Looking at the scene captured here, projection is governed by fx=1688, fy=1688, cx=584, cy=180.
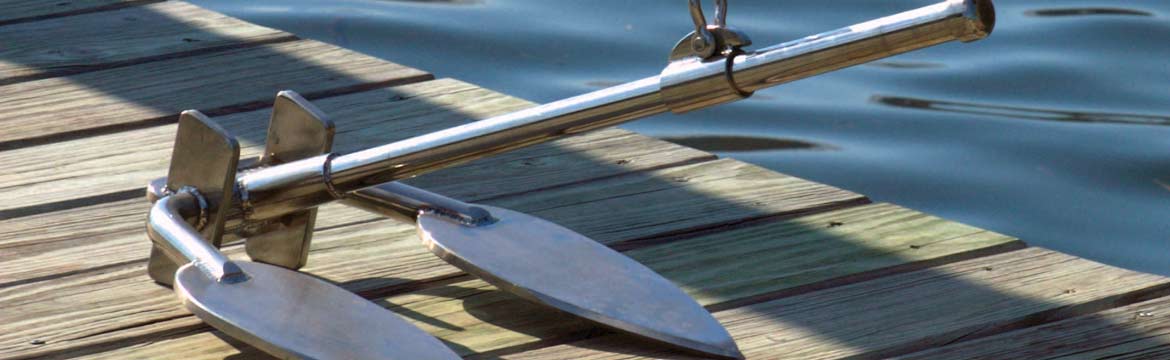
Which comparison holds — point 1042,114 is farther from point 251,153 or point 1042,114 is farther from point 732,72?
point 732,72

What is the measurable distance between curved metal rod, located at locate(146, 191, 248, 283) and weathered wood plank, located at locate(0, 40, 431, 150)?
0.64 meters

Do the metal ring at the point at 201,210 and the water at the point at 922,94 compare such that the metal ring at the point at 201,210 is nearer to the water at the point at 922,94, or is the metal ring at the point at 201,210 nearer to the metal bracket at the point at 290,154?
the metal bracket at the point at 290,154

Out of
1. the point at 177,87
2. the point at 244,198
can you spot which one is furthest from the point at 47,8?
the point at 244,198

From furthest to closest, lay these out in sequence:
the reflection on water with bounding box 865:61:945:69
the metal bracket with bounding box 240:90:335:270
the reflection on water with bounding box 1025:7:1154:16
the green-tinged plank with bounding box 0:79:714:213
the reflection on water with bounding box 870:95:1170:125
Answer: the reflection on water with bounding box 1025:7:1154:16 → the reflection on water with bounding box 865:61:945:69 → the reflection on water with bounding box 870:95:1170:125 → the green-tinged plank with bounding box 0:79:714:213 → the metal bracket with bounding box 240:90:335:270

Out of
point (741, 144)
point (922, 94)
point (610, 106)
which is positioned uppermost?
point (610, 106)

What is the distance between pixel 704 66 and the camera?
1.15m

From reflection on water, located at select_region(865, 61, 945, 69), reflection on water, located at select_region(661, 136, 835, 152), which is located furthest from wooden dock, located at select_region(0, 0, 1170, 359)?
reflection on water, located at select_region(865, 61, 945, 69)

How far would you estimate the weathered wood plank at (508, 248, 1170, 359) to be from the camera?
4.60 ft

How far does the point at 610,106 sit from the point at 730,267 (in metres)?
0.43

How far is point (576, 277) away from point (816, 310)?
22 cm

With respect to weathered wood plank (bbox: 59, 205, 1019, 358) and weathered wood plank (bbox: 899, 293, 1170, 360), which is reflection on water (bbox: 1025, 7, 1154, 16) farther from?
weathered wood plank (bbox: 899, 293, 1170, 360)

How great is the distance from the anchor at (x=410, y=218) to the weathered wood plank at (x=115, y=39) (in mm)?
912

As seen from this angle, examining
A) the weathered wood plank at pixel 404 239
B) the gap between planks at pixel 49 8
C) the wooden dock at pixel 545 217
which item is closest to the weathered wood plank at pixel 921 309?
the wooden dock at pixel 545 217

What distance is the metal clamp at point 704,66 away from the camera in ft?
3.75
